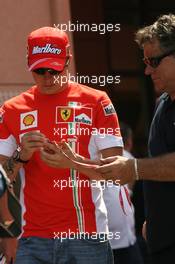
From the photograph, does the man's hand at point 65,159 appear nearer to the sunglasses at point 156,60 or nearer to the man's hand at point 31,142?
the man's hand at point 31,142

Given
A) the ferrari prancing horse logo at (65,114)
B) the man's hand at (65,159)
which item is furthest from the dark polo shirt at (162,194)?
the ferrari prancing horse logo at (65,114)

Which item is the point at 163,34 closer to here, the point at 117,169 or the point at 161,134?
the point at 161,134

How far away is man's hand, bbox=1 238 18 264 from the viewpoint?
213 inches

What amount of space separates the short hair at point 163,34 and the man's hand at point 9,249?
1.42m

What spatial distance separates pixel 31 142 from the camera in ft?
16.4

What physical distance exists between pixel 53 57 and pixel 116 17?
20.8ft

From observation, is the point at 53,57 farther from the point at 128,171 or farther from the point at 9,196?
the point at 9,196

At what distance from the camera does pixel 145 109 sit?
38.9 feet

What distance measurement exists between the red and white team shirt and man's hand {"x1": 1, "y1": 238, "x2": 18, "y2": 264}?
0.75 ft

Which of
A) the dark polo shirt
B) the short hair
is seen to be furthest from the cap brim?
the dark polo shirt

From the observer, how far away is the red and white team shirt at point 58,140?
202 inches

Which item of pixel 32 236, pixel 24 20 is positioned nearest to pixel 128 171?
pixel 32 236

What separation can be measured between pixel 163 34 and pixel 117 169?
0.85 metres

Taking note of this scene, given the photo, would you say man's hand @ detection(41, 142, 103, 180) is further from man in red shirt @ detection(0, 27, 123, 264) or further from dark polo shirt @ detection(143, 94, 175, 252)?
dark polo shirt @ detection(143, 94, 175, 252)
